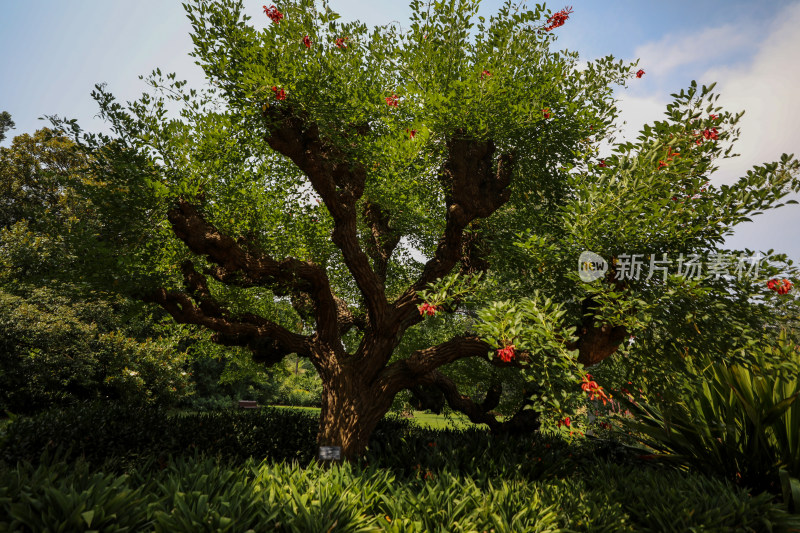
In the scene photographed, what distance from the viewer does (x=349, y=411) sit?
23.0 feet

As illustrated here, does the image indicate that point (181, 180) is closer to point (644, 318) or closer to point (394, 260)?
point (394, 260)

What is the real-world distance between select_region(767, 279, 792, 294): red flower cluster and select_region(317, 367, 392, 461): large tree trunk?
570cm

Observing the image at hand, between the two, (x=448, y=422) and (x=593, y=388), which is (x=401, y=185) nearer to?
(x=593, y=388)

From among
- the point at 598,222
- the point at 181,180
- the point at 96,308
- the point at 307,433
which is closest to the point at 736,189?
the point at 598,222

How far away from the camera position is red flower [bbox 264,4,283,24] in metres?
6.52

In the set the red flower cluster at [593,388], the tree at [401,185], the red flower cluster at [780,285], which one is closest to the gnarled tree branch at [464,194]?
the tree at [401,185]

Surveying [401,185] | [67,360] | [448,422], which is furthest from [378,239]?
[67,360]

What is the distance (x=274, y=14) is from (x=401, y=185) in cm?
346

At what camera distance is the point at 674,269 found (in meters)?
5.35

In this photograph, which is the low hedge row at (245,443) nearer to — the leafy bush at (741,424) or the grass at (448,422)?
the leafy bush at (741,424)

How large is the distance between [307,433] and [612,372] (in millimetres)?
7006

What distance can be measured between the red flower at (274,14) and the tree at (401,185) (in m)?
0.05
